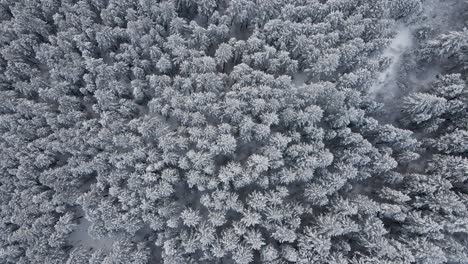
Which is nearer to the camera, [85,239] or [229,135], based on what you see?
[229,135]

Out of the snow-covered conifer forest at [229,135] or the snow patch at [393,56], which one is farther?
the snow patch at [393,56]

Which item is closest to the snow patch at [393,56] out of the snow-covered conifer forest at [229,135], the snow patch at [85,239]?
the snow-covered conifer forest at [229,135]

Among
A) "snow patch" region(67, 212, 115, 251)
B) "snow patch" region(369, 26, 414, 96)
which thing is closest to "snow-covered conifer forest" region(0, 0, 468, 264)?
"snow patch" region(67, 212, 115, 251)

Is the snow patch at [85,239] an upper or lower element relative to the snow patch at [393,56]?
lower

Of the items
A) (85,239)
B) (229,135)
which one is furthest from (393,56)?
(85,239)

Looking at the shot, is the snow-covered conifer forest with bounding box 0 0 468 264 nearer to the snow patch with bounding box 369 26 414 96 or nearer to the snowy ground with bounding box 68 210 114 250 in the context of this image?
the snowy ground with bounding box 68 210 114 250

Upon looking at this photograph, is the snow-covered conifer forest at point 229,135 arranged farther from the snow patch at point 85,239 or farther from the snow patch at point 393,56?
the snow patch at point 393,56

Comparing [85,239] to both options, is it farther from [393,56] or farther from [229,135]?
[393,56]

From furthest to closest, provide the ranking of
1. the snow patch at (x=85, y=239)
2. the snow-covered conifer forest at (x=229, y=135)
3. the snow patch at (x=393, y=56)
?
the snow patch at (x=393, y=56)
the snow patch at (x=85, y=239)
the snow-covered conifer forest at (x=229, y=135)
